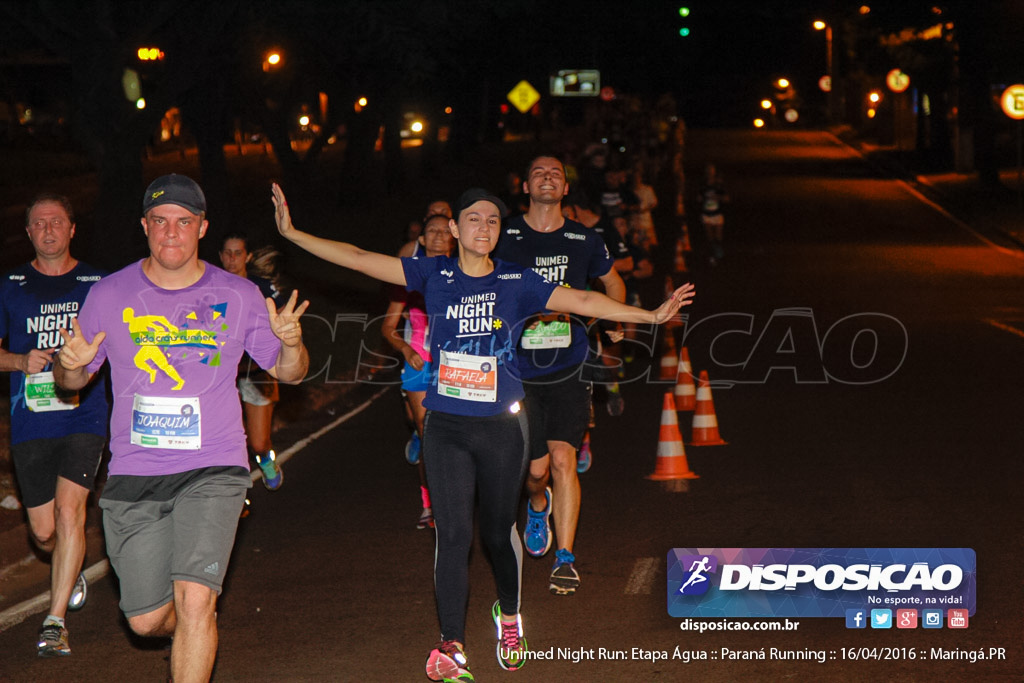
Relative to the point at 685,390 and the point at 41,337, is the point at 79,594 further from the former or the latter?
the point at 685,390

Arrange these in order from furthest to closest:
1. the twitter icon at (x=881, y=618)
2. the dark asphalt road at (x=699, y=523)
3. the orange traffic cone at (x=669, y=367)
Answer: the orange traffic cone at (x=669, y=367) < the twitter icon at (x=881, y=618) < the dark asphalt road at (x=699, y=523)

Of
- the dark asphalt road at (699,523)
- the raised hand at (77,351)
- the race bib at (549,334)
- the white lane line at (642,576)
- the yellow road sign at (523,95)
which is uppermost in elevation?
the yellow road sign at (523,95)

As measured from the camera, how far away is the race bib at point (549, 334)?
308 inches

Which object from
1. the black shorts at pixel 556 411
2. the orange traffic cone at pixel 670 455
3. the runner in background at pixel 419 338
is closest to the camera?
the black shorts at pixel 556 411

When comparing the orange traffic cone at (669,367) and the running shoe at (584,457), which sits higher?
the orange traffic cone at (669,367)

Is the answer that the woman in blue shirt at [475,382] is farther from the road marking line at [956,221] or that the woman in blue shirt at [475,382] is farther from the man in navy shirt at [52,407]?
the road marking line at [956,221]

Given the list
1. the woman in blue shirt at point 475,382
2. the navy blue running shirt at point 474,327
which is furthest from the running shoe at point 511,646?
the navy blue running shirt at point 474,327

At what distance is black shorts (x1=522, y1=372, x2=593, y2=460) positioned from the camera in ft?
25.4

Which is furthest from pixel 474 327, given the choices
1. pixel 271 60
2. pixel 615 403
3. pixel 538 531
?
pixel 271 60

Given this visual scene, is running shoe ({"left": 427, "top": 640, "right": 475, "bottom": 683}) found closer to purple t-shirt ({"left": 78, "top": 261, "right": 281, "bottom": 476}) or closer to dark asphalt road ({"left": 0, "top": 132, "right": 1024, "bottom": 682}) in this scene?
dark asphalt road ({"left": 0, "top": 132, "right": 1024, "bottom": 682})

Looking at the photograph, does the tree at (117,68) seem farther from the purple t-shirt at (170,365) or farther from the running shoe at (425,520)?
the purple t-shirt at (170,365)

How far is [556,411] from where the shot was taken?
7.82m

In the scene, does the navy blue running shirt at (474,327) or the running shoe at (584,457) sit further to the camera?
the running shoe at (584,457)

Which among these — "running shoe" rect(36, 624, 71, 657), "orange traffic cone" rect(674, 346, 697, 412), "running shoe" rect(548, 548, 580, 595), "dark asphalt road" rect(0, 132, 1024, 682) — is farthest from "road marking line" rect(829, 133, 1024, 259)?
"running shoe" rect(36, 624, 71, 657)
